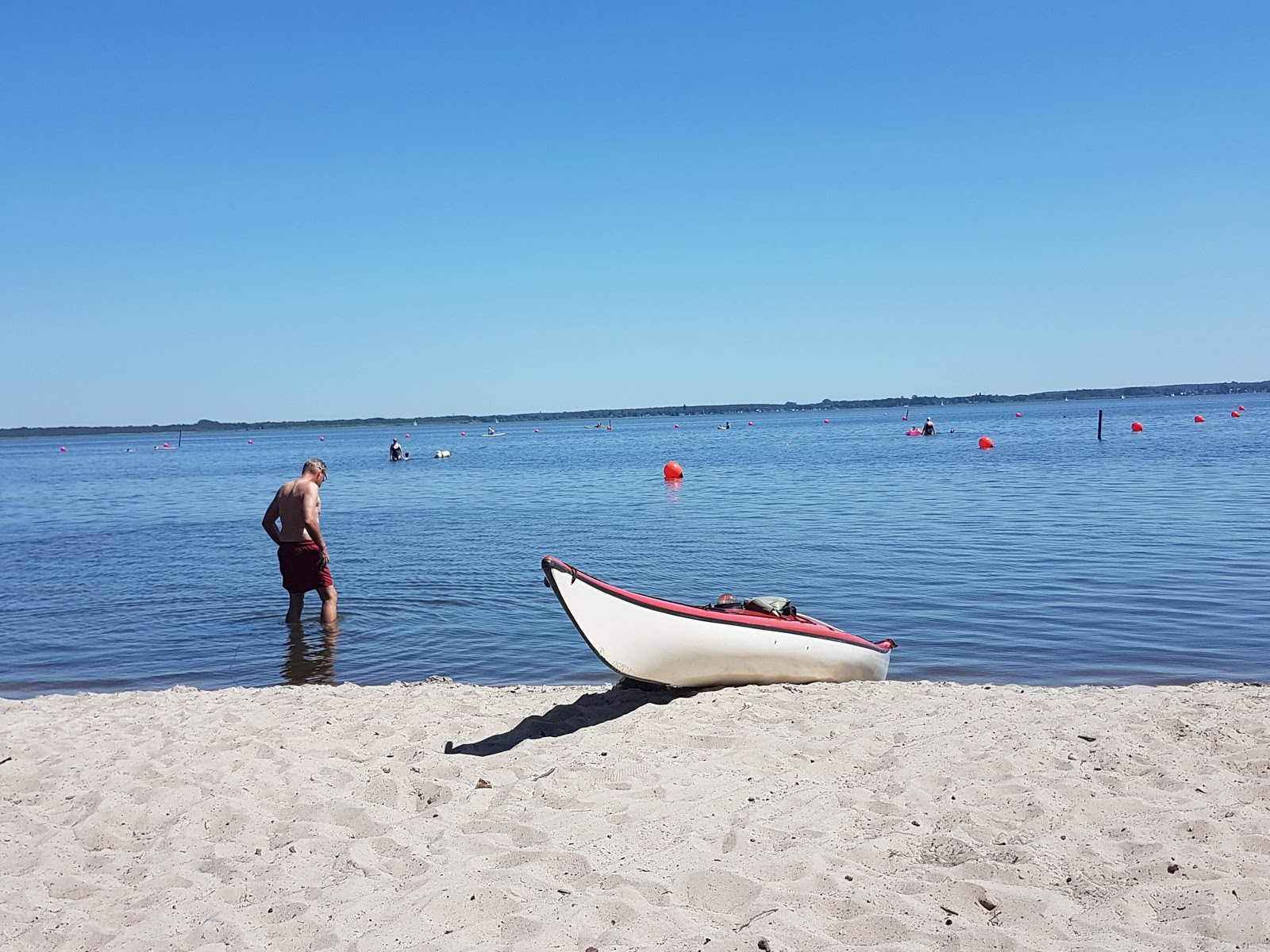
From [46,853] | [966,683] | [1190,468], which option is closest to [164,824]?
[46,853]

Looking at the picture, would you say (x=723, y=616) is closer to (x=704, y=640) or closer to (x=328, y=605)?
(x=704, y=640)

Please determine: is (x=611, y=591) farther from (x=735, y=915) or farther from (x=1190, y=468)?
(x=1190, y=468)

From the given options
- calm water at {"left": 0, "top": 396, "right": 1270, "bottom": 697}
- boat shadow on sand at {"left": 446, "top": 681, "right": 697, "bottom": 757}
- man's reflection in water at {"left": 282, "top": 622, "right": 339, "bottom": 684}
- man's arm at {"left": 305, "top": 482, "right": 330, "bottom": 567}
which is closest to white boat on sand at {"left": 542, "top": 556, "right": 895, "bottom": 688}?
boat shadow on sand at {"left": 446, "top": 681, "right": 697, "bottom": 757}

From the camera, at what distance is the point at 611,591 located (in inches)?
274

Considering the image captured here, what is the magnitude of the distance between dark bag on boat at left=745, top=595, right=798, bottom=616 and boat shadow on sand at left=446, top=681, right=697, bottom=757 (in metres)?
1.01

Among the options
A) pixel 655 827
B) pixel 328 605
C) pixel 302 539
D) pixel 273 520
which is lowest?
pixel 328 605

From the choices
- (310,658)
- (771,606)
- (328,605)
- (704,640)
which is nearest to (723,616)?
(704,640)

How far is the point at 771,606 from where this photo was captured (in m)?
Answer: 8.34

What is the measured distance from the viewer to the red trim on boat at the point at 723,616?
674 centimetres

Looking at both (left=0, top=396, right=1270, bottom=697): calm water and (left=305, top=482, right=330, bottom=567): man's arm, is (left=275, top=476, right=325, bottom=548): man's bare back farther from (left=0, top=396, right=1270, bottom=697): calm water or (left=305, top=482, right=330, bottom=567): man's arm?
(left=0, top=396, right=1270, bottom=697): calm water

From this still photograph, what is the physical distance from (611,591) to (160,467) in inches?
2666

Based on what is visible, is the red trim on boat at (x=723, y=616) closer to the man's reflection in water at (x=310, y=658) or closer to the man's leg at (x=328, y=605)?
the man's reflection in water at (x=310, y=658)

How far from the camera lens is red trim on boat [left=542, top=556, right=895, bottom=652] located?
22.1 feet

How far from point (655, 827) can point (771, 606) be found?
360 centimetres
